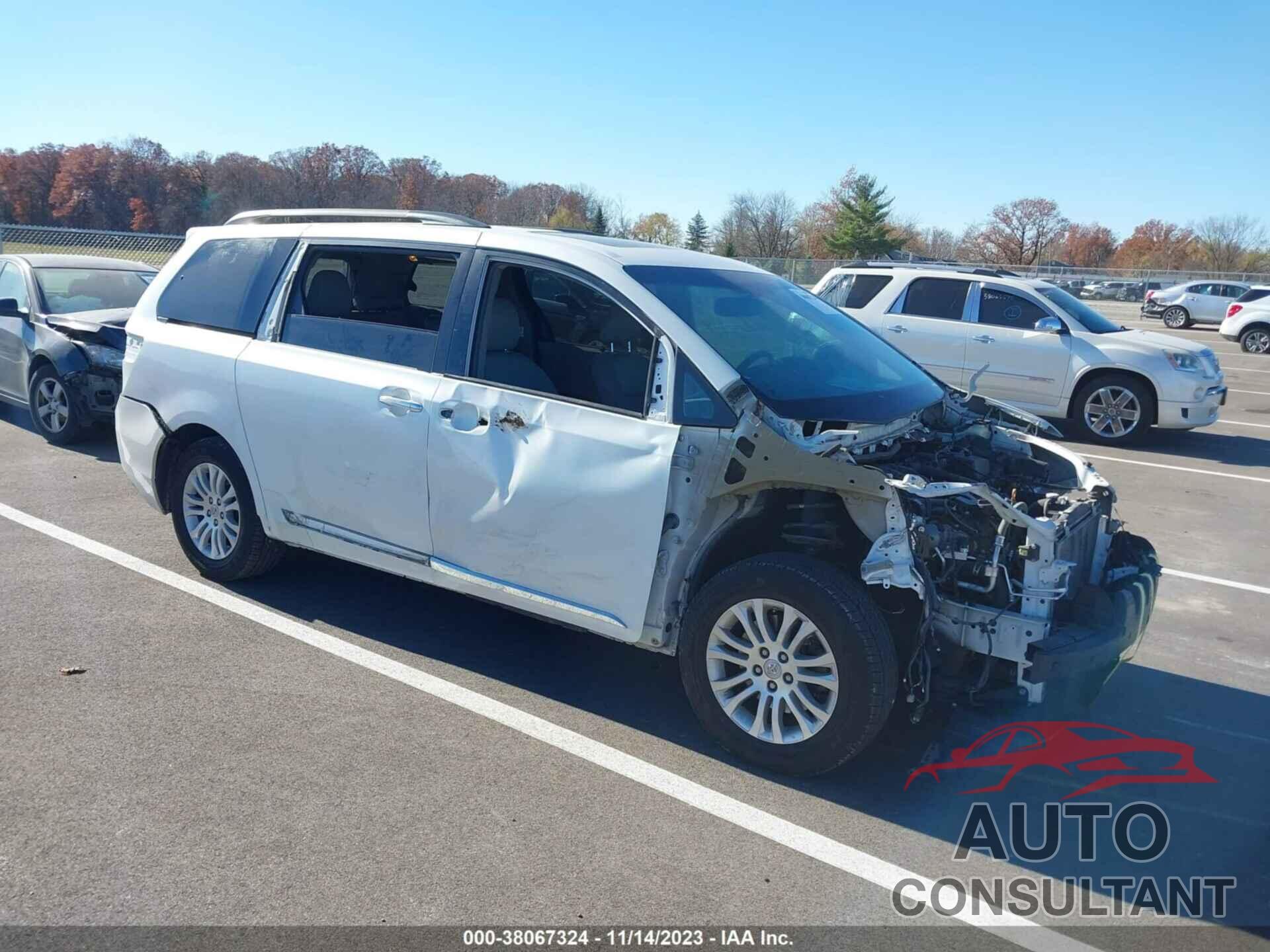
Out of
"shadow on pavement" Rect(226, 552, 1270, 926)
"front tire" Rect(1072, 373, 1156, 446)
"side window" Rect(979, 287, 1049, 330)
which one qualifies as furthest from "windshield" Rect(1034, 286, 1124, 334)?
"shadow on pavement" Rect(226, 552, 1270, 926)

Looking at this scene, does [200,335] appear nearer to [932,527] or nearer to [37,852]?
[37,852]

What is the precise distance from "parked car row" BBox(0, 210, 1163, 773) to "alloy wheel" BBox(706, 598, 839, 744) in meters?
0.01

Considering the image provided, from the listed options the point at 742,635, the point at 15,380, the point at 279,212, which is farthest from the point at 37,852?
the point at 15,380

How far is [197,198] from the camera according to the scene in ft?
103

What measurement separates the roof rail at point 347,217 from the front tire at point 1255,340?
24.0m

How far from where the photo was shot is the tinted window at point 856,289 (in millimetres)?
12344

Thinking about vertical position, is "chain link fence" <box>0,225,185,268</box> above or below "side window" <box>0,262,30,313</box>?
above

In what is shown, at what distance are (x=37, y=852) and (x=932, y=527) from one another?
10.4 feet

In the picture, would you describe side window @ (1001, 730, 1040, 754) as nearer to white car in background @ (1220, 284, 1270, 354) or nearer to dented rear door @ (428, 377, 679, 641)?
dented rear door @ (428, 377, 679, 641)

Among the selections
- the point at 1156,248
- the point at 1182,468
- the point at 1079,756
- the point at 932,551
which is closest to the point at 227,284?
the point at 932,551

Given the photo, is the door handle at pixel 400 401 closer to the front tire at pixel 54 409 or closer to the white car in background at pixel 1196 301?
the front tire at pixel 54 409

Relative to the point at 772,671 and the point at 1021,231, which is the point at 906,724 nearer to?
the point at 772,671

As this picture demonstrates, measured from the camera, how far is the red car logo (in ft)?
12.7

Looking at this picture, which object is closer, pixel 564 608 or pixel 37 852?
pixel 37 852
